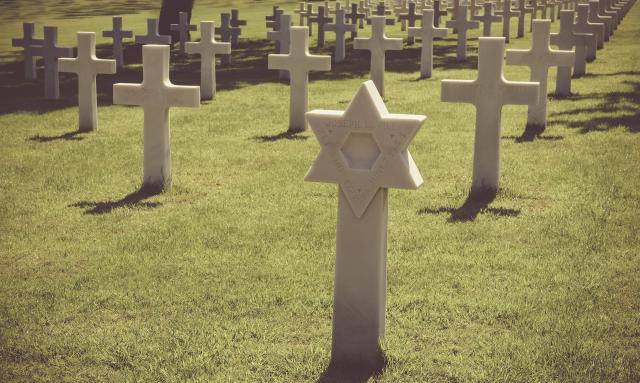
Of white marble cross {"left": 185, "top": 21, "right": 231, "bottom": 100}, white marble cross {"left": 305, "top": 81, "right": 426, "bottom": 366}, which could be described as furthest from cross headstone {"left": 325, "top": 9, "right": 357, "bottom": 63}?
white marble cross {"left": 305, "top": 81, "right": 426, "bottom": 366}

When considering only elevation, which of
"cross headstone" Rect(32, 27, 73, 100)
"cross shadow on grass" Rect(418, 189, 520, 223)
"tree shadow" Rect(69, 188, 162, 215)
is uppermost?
"cross headstone" Rect(32, 27, 73, 100)

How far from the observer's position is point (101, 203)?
8227 mm

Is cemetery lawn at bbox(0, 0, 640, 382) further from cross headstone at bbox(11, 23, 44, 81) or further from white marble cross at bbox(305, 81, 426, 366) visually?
cross headstone at bbox(11, 23, 44, 81)

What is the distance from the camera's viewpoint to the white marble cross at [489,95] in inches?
308

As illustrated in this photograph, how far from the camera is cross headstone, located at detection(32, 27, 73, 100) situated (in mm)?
14742

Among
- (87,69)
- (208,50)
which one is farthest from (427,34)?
(87,69)

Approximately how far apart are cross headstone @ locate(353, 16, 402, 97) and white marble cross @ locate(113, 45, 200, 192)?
249 inches

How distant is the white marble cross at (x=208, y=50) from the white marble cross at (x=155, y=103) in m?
5.22

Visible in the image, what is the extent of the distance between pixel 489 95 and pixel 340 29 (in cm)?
1244

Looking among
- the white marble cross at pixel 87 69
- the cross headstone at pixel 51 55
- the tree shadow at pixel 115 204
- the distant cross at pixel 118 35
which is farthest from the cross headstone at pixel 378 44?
the tree shadow at pixel 115 204

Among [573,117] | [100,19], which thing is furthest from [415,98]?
[100,19]

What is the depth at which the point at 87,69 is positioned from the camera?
37.9ft

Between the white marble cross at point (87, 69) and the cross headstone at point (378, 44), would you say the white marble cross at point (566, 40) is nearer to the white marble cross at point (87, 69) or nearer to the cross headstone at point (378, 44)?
the cross headstone at point (378, 44)

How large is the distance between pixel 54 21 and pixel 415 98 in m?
23.4
